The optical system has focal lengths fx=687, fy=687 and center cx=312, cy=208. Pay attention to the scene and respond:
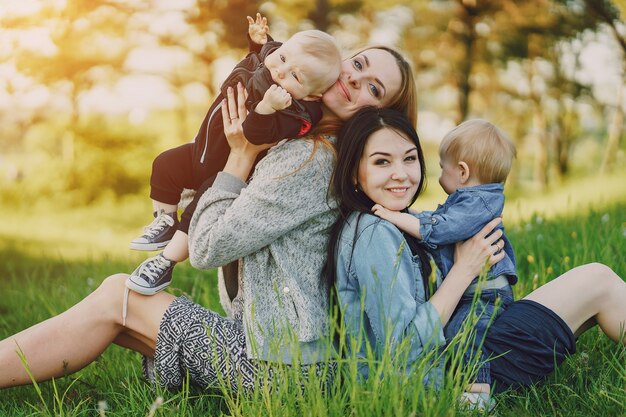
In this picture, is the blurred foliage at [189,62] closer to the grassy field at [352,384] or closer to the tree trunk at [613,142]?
the tree trunk at [613,142]

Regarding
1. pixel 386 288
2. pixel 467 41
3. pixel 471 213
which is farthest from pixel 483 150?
pixel 467 41

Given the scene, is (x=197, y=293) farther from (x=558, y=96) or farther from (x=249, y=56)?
(x=558, y=96)

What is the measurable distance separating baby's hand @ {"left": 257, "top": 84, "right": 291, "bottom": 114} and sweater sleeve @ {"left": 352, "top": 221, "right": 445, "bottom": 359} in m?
0.54

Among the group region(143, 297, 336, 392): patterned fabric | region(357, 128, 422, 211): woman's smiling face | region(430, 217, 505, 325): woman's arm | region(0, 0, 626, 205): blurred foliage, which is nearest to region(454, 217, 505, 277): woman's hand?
region(430, 217, 505, 325): woman's arm

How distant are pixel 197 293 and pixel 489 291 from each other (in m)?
2.23

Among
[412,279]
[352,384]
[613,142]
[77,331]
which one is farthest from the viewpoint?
[613,142]

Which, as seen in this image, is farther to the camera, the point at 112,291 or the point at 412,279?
the point at 112,291

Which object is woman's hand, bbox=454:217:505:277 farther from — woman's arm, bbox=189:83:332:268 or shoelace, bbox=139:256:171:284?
shoelace, bbox=139:256:171:284

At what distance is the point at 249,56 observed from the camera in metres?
2.91

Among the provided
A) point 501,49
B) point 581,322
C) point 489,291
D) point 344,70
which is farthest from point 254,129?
point 501,49

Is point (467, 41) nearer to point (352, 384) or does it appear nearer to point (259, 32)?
point (259, 32)

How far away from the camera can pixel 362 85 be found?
105 inches

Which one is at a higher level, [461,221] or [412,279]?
[461,221]

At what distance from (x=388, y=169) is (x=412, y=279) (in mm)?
406
